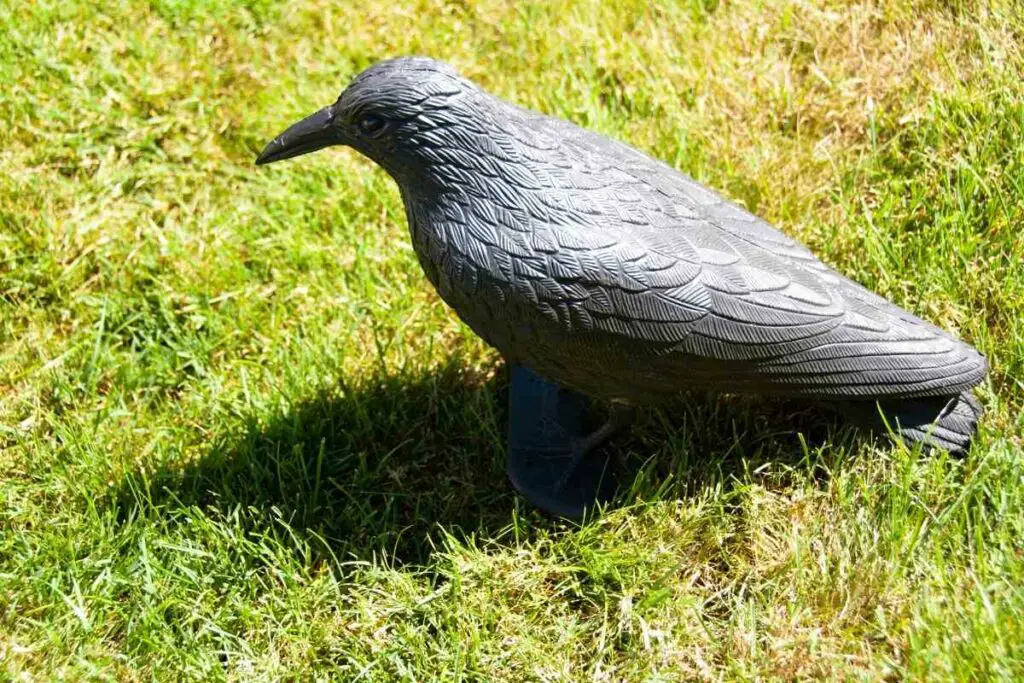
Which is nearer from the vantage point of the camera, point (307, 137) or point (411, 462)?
point (307, 137)

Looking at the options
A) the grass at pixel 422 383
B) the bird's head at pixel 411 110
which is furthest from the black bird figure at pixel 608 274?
the grass at pixel 422 383

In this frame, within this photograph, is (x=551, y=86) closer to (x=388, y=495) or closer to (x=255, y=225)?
(x=255, y=225)

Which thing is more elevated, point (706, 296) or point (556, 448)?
point (706, 296)

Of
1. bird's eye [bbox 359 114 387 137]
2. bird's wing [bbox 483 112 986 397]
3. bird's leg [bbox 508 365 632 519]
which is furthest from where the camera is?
bird's leg [bbox 508 365 632 519]

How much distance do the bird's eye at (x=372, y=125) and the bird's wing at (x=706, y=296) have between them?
14.0 inches

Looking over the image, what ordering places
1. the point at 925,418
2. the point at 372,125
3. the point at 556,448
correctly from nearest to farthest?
1. the point at 372,125
2. the point at 925,418
3. the point at 556,448

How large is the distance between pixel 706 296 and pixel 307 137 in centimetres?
115

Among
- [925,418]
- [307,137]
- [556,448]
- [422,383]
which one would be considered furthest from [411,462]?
[925,418]

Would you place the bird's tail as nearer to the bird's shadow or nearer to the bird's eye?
the bird's shadow

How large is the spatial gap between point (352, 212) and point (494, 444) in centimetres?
123

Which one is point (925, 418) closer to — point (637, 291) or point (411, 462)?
point (637, 291)

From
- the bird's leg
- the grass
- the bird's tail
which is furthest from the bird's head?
the bird's tail

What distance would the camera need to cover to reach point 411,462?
3.28 m

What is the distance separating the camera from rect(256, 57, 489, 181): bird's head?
2578mm
